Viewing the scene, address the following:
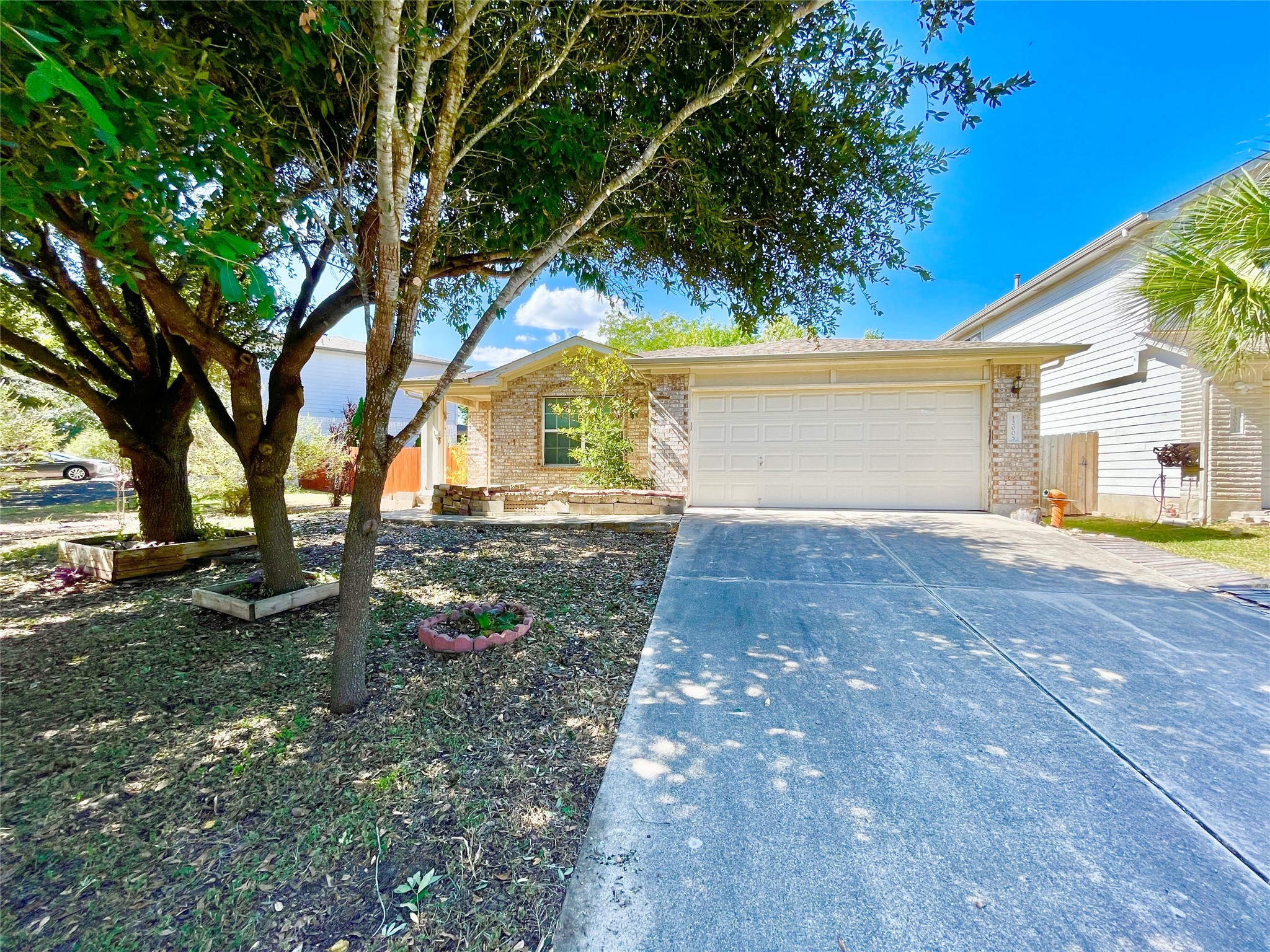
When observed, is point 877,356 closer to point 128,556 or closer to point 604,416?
point 604,416

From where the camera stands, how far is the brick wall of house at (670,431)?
9.88 meters

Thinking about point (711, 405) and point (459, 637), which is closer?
point (459, 637)

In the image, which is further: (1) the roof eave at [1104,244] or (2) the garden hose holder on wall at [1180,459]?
(2) the garden hose holder on wall at [1180,459]

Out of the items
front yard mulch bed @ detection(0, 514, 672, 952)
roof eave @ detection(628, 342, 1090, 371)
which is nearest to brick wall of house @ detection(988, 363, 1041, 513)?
roof eave @ detection(628, 342, 1090, 371)

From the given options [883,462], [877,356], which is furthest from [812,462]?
[877,356]

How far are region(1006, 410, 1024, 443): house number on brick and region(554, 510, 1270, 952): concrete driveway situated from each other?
5.04 meters

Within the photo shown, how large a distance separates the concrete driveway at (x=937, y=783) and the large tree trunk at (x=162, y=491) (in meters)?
5.78

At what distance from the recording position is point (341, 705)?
2770 millimetres

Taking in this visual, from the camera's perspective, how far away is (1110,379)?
10.6 metres

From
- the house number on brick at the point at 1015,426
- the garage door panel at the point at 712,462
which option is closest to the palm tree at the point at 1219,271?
the house number on brick at the point at 1015,426

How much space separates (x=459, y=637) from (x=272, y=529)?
2.12 m

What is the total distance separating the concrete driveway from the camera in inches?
65.2

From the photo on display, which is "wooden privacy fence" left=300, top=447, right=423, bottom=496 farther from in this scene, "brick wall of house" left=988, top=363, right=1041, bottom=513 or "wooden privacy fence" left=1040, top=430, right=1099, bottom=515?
"wooden privacy fence" left=1040, top=430, right=1099, bottom=515

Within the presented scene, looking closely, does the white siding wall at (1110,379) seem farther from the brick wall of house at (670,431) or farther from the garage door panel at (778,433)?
the brick wall of house at (670,431)
